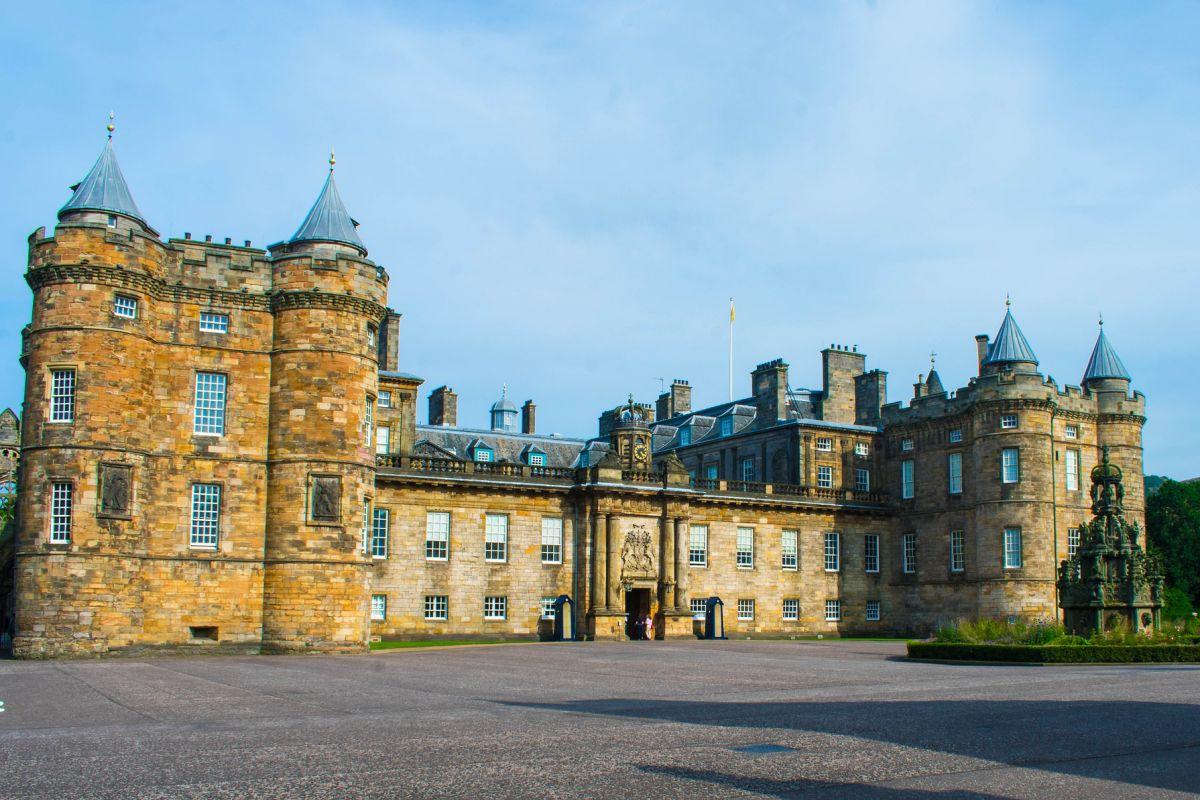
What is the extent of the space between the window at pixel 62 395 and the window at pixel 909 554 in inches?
1584

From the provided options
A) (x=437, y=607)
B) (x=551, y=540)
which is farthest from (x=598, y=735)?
(x=551, y=540)

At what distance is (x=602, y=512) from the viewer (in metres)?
50.2

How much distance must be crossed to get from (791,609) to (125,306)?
114ft

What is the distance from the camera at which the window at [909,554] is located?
57394 mm

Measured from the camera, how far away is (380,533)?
151 feet

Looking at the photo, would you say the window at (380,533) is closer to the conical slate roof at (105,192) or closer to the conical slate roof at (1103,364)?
the conical slate roof at (105,192)

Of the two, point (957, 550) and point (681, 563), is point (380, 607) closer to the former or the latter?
point (681, 563)

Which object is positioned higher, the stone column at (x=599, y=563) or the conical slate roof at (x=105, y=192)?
the conical slate roof at (x=105, y=192)

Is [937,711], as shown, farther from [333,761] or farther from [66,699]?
[66,699]

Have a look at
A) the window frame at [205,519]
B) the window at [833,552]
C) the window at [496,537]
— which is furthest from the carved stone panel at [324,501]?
the window at [833,552]

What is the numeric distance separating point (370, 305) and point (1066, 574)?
2550 cm

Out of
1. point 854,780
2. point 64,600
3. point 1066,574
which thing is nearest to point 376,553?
point 64,600

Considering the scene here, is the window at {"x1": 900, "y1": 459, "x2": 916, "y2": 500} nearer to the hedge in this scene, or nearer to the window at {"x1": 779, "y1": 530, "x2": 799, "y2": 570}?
the window at {"x1": 779, "y1": 530, "x2": 799, "y2": 570}

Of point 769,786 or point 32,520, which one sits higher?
point 32,520
